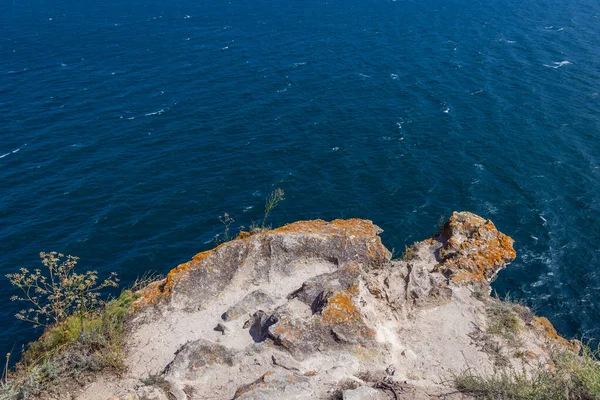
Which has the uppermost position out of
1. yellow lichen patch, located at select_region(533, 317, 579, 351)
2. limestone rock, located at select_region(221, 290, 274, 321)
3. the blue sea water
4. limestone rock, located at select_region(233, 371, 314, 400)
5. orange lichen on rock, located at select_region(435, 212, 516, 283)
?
limestone rock, located at select_region(233, 371, 314, 400)

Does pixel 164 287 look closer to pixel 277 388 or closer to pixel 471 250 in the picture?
pixel 277 388

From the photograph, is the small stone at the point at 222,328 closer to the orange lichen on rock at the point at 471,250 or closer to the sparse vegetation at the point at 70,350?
the sparse vegetation at the point at 70,350

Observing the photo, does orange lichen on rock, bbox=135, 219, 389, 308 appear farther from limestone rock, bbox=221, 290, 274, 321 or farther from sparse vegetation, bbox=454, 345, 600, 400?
sparse vegetation, bbox=454, 345, 600, 400

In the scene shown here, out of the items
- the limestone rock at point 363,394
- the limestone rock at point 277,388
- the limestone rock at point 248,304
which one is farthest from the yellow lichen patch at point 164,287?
the limestone rock at point 363,394

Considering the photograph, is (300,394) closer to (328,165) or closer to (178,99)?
(328,165)

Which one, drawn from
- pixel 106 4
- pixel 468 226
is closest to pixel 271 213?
pixel 468 226

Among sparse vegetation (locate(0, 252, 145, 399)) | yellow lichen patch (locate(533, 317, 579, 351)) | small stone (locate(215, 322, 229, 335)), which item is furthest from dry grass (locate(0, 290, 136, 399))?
yellow lichen patch (locate(533, 317, 579, 351))
